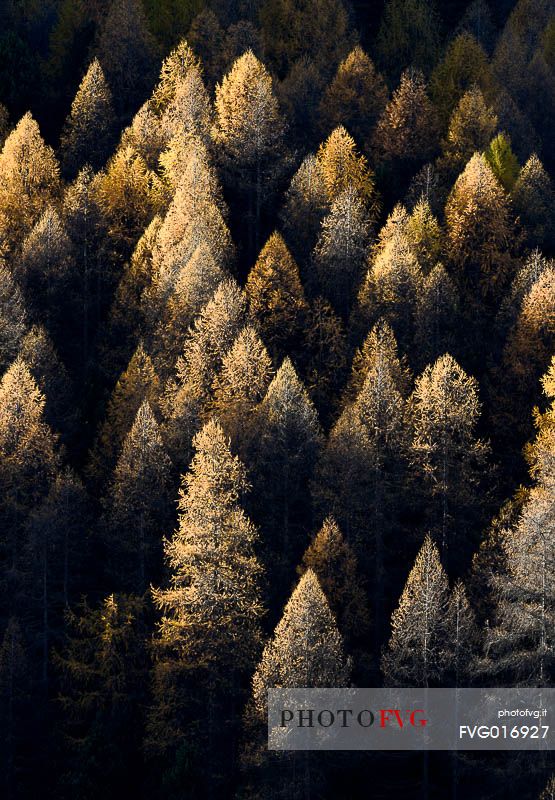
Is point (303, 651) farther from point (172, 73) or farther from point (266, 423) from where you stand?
point (172, 73)

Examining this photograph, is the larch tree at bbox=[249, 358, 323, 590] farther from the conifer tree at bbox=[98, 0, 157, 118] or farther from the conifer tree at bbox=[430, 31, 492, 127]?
the conifer tree at bbox=[98, 0, 157, 118]

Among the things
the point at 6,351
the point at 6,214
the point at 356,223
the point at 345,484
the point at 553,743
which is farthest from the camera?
the point at 6,214

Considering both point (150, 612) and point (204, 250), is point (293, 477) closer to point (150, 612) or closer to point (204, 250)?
point (150, 612)

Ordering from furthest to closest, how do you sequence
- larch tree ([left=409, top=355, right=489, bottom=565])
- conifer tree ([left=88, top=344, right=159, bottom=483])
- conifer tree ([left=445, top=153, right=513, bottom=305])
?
conifer tree ([left=445, top=153, right=513, bottom=305]), conifer tree ([left=88, top=344, right=159, bottom=483]), larch tree ([left=409, top=355, right=489, bottom=565])

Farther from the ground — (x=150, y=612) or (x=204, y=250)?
(x=204, y=250)

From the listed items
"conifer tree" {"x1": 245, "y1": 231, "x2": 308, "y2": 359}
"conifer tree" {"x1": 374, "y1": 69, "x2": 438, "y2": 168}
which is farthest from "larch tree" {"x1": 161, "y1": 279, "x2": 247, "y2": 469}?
"conifer tree" {"x1": 374, "y1": 69, "x2": 438, "y2": 168}

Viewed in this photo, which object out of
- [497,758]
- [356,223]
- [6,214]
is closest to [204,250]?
[356,223]
